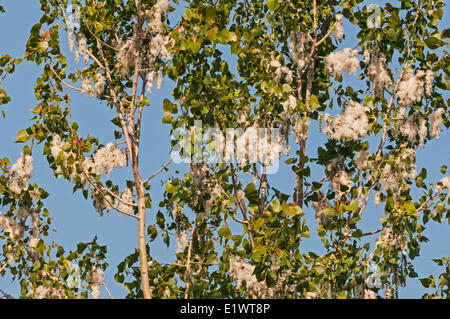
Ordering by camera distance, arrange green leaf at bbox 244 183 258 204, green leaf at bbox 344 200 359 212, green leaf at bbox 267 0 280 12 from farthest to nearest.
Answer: green leaf at bbox 267 0 280 12 → green leaf at bbox 244 183 258 204 → green leaf at bbox 344 200 359 212

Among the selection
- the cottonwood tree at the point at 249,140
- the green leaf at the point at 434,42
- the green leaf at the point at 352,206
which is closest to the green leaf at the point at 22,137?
the cottonwood tree at the point at 249,140

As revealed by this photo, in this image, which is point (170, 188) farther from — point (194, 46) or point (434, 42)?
point (434, 42)

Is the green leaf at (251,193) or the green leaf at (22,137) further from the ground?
the green leaf at (22,137)

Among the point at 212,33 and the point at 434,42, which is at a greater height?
the point at 434,42

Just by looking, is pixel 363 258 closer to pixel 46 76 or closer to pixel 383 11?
pixel 383 11

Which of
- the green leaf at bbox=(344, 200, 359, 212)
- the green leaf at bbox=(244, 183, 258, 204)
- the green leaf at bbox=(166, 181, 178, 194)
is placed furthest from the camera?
the green leaf at bbox=(166, 181, 178, 194)

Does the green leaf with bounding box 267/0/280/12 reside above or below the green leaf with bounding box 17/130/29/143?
above

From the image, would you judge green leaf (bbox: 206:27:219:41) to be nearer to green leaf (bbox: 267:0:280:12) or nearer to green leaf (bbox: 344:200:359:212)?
green leaf (bbox: 267:0:280:12)

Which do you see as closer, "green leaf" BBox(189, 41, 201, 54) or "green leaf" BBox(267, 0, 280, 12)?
"green leaf" BBox(189, 41, 201, 54)

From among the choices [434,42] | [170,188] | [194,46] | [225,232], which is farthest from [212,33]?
[434,42]

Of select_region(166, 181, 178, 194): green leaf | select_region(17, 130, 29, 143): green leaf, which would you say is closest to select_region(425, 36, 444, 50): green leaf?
select_region(166, 181, 178, 194): green leaf

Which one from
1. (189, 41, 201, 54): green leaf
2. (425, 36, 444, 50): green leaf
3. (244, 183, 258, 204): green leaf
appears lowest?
(244, 183, 258, 204): green leaf

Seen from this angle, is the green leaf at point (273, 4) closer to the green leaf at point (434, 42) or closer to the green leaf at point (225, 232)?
the green leaf at point (434, 42)
